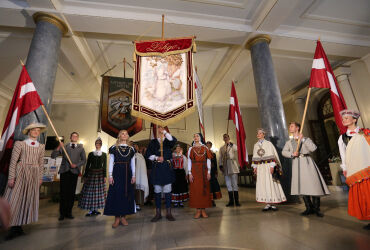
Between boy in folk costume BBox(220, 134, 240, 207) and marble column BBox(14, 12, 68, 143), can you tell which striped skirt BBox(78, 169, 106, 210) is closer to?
marble column BBox(14, 12, 68, 143)

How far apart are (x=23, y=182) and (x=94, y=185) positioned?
1.45m

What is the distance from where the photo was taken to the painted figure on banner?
135 inches

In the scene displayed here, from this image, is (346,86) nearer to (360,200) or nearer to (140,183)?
Result: (360,200)

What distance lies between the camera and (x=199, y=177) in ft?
10.9

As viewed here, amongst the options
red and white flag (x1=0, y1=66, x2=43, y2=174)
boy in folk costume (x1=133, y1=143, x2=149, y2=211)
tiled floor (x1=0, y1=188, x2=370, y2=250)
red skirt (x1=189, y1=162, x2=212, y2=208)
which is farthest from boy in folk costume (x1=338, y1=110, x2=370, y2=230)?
red and white flag (x1=0, y1=66, x2=43, y2=174)

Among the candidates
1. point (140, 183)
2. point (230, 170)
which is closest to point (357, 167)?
point (230, 170)

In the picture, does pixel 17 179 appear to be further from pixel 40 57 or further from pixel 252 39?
pixel 252 39

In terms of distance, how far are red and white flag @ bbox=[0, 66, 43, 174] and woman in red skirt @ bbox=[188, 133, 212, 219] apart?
8.75 feet

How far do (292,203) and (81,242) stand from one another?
3939 mm

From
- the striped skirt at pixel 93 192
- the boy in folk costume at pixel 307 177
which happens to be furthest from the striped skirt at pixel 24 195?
the boy in folk costume at pixel 307 177

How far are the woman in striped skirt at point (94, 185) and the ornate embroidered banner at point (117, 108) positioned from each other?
889 mm

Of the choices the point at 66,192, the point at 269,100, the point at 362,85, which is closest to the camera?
the point at 66,192

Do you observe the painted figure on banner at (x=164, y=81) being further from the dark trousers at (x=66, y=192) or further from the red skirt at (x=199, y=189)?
the dark trousers at (x=66, y=192)

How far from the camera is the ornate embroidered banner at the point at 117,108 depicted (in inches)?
196
